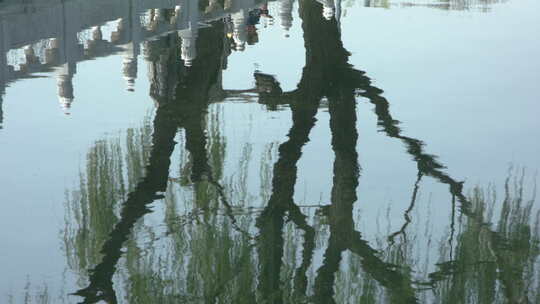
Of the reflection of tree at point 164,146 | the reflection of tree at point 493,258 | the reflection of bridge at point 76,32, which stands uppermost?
the reflection of bridge at point 76,32

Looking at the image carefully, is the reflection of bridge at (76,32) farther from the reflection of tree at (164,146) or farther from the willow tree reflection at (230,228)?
the willow tree reflection at (230,228)

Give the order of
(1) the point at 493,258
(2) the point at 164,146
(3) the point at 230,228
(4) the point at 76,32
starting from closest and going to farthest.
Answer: (1) the point at 493,258 → (3) the point at 230,228 → (2) the point at 164,146 → (4) the point at 76,32

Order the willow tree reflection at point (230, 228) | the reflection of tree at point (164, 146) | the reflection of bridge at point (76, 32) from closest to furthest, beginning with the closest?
the willow tree reflection at point (230, 228), the reflection of tree at point (164, 146), the reflection of bridge at point (76, 32)

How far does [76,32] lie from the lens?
16.8 m

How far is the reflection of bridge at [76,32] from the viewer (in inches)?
614

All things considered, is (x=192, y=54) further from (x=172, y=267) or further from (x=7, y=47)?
(x=172, y=267)

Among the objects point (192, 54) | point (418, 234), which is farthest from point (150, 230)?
point (192, 54)

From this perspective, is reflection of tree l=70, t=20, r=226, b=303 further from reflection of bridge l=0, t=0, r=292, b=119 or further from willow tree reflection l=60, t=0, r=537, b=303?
reflection of bridge l=0, t=0, r=292, b=119

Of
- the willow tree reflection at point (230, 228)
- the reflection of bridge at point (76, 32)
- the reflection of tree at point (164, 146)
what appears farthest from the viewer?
the reflection of bridge at point (76, 32)

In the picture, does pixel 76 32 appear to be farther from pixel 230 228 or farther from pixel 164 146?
pixel 230 228

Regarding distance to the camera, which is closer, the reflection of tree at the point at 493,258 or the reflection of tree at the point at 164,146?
the reflection of tree at the point at 493,258

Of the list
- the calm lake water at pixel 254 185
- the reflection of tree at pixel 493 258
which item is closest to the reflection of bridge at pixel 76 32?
the calm lake water at pixel 254 185

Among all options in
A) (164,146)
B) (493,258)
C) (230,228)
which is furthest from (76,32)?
(493,258)

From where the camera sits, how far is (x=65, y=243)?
909 cm
